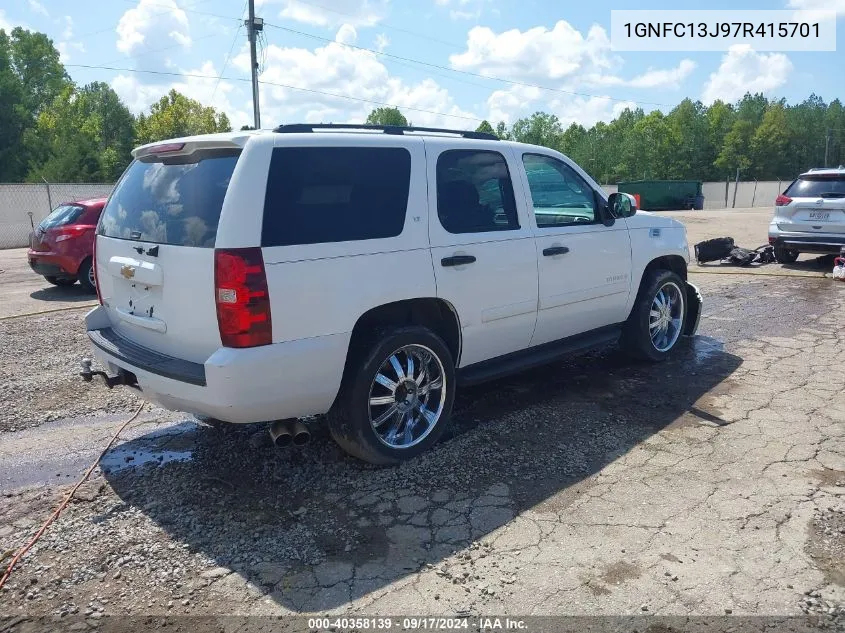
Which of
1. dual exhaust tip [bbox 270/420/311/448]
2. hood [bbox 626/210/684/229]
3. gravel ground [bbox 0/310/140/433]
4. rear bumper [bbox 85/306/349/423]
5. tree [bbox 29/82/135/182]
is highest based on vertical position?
tree [bbox 29/82/135/182]

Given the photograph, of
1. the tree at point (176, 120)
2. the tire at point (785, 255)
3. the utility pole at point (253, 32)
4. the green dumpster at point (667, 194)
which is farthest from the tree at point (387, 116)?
the tire at point (785, 255)

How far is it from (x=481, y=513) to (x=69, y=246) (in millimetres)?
9399

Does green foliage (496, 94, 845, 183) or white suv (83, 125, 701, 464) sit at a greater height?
green foliage (496, 94, 845, 183)

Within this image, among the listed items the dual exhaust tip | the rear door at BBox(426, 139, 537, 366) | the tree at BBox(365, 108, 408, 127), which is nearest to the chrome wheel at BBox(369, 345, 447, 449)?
the rear door at BBox(426, 139, 537, 366)

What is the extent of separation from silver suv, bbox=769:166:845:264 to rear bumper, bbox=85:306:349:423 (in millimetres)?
10410

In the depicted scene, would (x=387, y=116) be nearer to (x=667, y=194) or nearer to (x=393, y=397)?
(x=667, y=194)

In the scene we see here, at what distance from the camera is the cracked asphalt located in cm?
287

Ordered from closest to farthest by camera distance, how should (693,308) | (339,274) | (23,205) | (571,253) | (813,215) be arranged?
(339,274), (571,253), (693,308), (813,215), (23,205)

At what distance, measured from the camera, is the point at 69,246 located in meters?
10.5

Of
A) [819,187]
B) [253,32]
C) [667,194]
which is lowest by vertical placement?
[819,187]

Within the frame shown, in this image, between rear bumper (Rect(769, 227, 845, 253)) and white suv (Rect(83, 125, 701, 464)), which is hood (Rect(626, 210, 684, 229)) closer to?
white suv (Rect(83, 125, 701, 464))

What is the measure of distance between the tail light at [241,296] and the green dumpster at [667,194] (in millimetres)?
45282

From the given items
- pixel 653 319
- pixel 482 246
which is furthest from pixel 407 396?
pixel 653 319

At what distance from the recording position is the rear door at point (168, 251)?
135 inches
